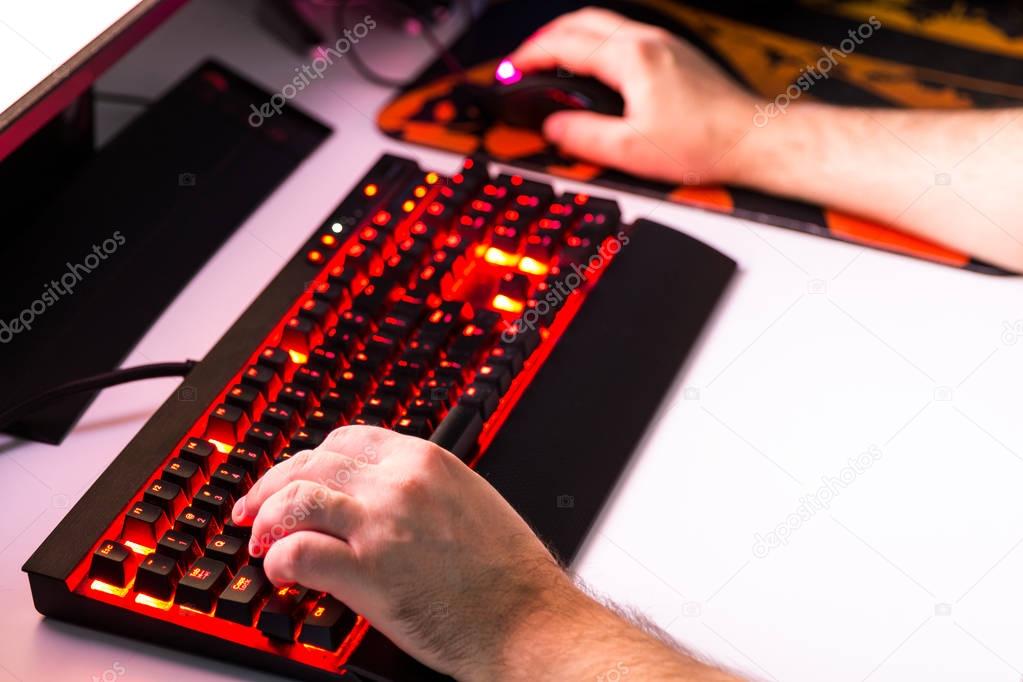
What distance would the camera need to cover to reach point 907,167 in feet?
3.16

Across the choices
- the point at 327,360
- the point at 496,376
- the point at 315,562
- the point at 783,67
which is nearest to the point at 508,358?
the point at 496,376

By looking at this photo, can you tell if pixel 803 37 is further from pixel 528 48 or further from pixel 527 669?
pixel 527 669

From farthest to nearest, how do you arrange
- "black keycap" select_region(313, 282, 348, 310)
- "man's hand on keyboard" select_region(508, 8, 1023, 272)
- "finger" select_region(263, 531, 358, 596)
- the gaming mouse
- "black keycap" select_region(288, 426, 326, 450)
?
the gaming mouse, "man's hand on keyboard" select_region(508, 8, 1023, 272), "black keycap" select_region(313, 282, 348, 310), "black keycap" select_region(288, 426, 326, 450), "finger" select_region(263, 531, 358, 596)

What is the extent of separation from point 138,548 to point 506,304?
0.31 meters

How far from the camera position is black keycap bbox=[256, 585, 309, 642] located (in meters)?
0.64

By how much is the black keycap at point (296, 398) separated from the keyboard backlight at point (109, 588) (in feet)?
0.49

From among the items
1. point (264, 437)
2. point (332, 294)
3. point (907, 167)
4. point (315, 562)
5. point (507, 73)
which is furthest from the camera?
point (507, 73)

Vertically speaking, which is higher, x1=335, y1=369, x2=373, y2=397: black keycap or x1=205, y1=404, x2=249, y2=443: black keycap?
x1=335, y1=369, x2=373, y2=397: black keycap

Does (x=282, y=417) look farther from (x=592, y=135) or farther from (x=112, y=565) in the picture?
(x=592, y=135)

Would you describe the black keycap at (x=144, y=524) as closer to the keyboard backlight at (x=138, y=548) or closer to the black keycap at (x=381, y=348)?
the keyboard backlight at (x=138, y=548)

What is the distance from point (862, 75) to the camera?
109 cm

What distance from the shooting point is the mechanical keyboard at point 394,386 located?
66cm

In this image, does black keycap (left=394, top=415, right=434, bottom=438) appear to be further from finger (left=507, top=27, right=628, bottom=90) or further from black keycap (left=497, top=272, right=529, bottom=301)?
finger (left=507, top=27, right=628, bottom=90)

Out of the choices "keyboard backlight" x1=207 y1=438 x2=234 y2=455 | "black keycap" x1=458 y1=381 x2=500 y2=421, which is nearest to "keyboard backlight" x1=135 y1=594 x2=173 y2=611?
"keyboard backlight" x1=207 y1=438 x2=234 y2=455
